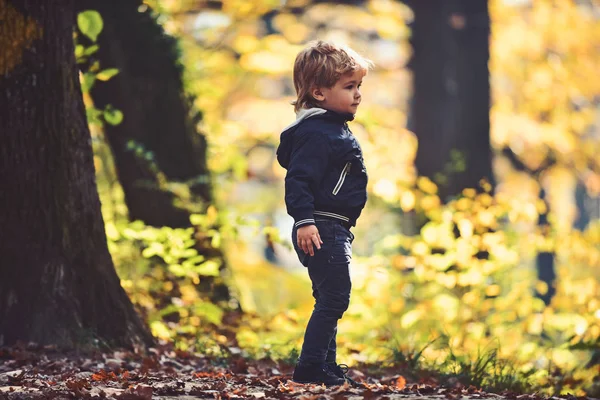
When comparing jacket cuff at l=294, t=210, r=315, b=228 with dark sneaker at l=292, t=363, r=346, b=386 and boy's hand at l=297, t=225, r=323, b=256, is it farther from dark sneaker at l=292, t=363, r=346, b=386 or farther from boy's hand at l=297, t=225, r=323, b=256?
dark sneaker at l=292, t=363, r=346, b=386

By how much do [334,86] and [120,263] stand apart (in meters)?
3.30

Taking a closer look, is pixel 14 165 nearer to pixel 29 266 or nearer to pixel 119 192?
pixel 29 266

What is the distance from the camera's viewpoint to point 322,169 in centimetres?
390

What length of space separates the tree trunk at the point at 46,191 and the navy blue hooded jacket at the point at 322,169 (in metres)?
1.39

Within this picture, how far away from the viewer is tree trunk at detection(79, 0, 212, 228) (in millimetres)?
6738

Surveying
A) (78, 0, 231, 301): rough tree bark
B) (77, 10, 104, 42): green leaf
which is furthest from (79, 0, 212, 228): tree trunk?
(77, 10, 104, 42): green leaf

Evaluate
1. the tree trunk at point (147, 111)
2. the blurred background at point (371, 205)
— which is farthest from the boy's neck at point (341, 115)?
the tree trunk at point (147, 111)

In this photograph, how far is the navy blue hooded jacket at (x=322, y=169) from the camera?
151 inches

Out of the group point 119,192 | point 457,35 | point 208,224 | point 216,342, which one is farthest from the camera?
point 457,35

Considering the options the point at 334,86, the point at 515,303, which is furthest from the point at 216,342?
the point at 515,303

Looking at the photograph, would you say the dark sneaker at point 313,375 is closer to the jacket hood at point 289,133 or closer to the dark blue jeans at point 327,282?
the dark blue jeans at point 327,282

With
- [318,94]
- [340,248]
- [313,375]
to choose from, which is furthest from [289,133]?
[313,375]

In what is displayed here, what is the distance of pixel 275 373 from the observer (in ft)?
15.7

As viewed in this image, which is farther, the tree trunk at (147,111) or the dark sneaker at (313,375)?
the tree trunk at (147,111)
